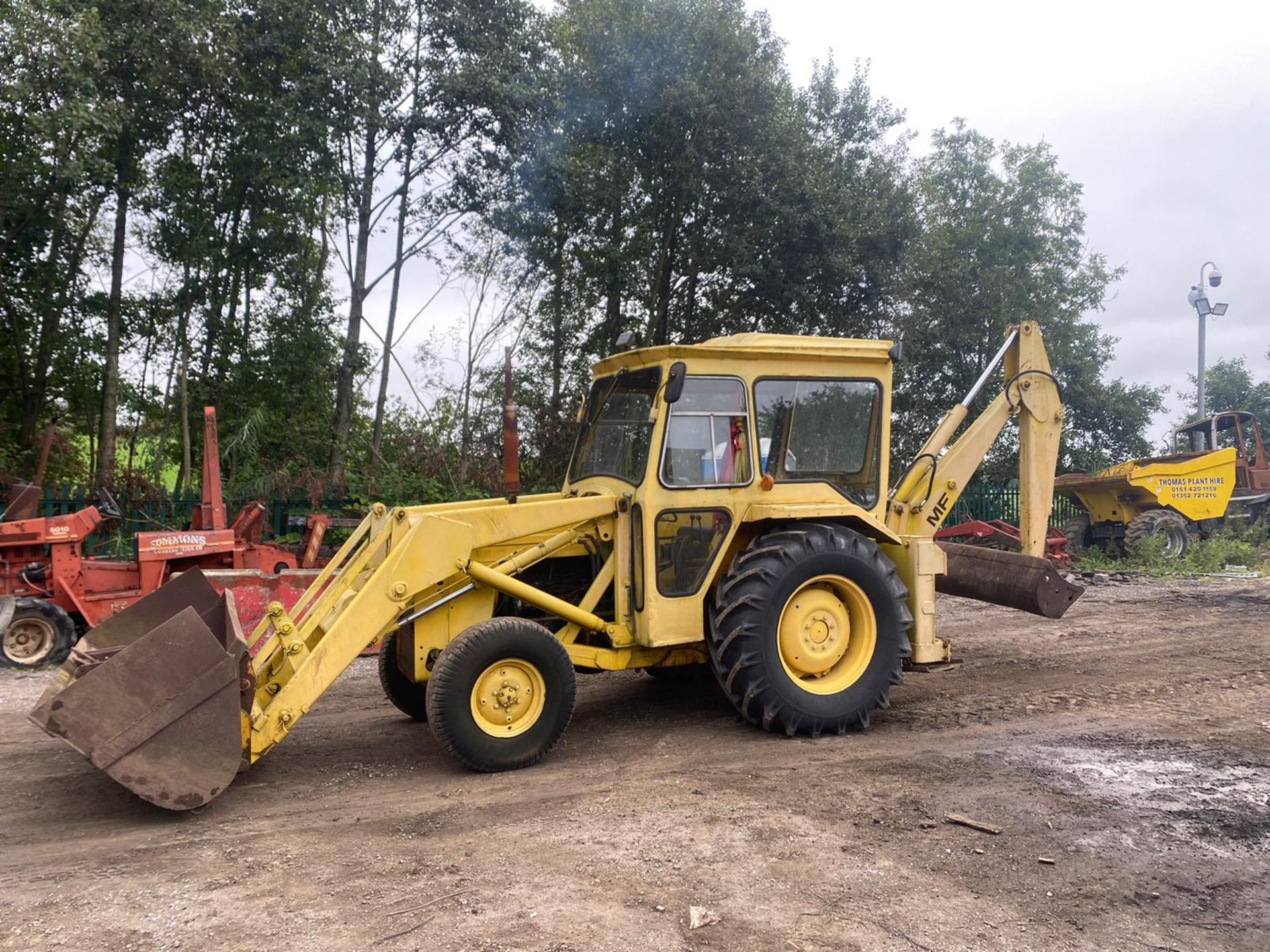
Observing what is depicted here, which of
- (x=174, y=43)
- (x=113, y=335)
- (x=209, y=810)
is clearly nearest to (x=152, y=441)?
(x=113, y=335)

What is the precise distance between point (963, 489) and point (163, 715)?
5.21 metres

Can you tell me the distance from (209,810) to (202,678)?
74cm

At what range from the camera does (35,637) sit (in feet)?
28.3

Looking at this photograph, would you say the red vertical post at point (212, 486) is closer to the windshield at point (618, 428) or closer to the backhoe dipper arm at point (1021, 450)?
the windshield at point (618, 428)

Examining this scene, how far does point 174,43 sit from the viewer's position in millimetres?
12414

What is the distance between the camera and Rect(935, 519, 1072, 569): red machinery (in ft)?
42.2

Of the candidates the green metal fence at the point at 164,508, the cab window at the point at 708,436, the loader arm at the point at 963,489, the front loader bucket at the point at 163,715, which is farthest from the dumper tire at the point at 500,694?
the green metal fence at the point at 164,508

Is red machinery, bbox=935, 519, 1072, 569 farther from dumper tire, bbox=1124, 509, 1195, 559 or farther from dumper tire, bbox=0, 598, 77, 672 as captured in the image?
dumper tire, bbox=0, 598, 77, 672

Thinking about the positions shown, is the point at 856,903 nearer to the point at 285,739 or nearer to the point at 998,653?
the point at 285,739

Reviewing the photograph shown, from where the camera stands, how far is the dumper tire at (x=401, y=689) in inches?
246

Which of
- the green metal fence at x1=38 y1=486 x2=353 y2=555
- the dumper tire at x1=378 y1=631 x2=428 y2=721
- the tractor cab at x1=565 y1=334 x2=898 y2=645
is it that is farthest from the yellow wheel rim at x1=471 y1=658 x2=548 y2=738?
the green metal fence at x1=38 y1=486 x2=353 y2=555

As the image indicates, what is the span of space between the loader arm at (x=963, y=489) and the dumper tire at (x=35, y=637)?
7.24m

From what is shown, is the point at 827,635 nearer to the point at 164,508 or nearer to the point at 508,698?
the point at 508,698

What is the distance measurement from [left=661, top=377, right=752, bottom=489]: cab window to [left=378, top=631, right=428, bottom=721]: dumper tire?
2169mm
